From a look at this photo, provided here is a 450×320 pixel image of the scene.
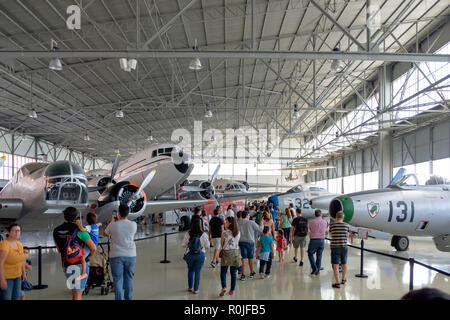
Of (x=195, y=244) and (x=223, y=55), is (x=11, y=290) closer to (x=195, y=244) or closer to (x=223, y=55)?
(x=195, y=244)

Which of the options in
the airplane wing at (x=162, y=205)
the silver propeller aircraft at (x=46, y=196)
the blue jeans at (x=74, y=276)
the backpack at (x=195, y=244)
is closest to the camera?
the blue jeans at (x=74, y=276)

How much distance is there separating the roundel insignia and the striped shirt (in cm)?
300

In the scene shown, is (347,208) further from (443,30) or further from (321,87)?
(321,87)

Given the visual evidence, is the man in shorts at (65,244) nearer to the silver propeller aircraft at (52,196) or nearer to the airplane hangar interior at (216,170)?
the airplane hangar interior at (216,170)

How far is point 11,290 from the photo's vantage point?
4160 millimetres

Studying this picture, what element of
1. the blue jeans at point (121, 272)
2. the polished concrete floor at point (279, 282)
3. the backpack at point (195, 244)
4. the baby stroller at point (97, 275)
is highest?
the backpack at point (195, 244)

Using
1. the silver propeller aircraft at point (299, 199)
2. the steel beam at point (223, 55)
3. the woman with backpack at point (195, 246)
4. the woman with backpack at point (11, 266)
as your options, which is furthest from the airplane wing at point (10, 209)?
the silver propeller aircraft at point (299, 199)

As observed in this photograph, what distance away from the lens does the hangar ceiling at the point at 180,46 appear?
1055cm

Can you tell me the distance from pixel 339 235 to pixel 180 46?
12105 mm

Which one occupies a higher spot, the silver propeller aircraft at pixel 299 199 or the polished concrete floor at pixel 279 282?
the silver propeller aircraft at pixel 299 199

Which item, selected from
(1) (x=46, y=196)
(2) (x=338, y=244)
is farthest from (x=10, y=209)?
(2) (x=338, y=244)

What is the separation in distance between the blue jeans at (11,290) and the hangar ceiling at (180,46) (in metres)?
7.13

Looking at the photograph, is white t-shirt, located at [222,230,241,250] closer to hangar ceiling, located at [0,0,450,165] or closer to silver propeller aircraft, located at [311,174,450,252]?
silver propeller aircraft, located at [311,174,450,252]
